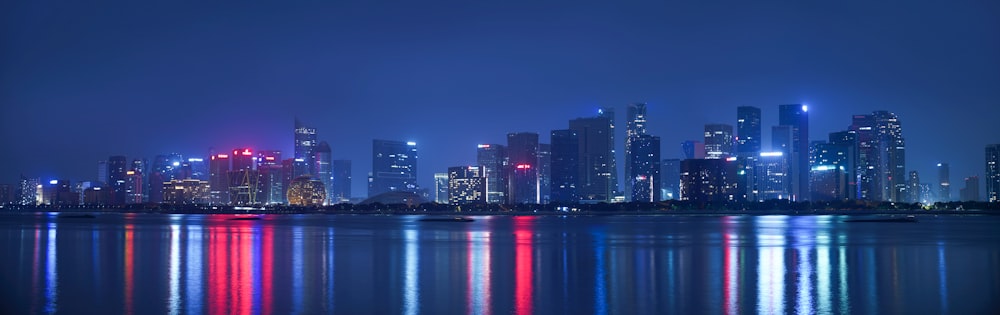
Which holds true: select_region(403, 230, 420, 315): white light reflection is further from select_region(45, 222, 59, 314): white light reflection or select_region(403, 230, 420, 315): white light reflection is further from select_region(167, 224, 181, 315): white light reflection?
select_region(45, 222, 59, 314): white light reflection

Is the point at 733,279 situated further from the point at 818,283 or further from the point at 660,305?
the point at 660,305

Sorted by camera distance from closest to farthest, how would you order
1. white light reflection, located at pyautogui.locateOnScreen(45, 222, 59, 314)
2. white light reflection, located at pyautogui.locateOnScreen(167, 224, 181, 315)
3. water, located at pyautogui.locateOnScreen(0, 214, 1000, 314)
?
white light reflection, located at pyautogui.locateOnScreen(167, 224, 181, 315) < water, located at pyautogui.locateOnScreen(0, 214, 1000, 314) < white light reflection, located at pyautogui.locateOnScreen(45, 222, 59, 314)

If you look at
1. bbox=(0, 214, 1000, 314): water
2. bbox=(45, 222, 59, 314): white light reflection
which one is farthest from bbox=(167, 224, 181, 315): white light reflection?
bbox=(45, 222, 59, 314): white light reflection

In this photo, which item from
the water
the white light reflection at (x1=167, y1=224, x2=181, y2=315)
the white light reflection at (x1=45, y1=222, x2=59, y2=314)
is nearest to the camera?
the white light reflection at (x1=167, y1=224, x2=181, y2=315)

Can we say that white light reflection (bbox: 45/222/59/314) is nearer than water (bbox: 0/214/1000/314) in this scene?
No

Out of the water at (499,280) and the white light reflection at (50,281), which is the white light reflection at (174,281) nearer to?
the water at (499,280)

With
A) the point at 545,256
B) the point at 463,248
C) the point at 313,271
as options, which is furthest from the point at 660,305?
the point at 463,248

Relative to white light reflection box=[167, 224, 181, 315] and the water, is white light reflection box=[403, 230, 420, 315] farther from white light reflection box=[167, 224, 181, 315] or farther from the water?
white light reflection box=[167, 224, 181, 315]

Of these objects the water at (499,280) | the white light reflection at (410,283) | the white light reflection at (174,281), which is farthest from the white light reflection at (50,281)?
the white light reflection at (410,283)

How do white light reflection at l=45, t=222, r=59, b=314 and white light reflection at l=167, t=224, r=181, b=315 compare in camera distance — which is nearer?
white light reflection at l=167, t=224, r=181, b=315

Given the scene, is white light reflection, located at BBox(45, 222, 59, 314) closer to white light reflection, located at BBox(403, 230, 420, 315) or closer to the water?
the water

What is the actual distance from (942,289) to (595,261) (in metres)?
17.2

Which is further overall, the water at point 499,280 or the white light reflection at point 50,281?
the white light reflection at point 50,281

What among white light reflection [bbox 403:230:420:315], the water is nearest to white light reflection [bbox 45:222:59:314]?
the water
